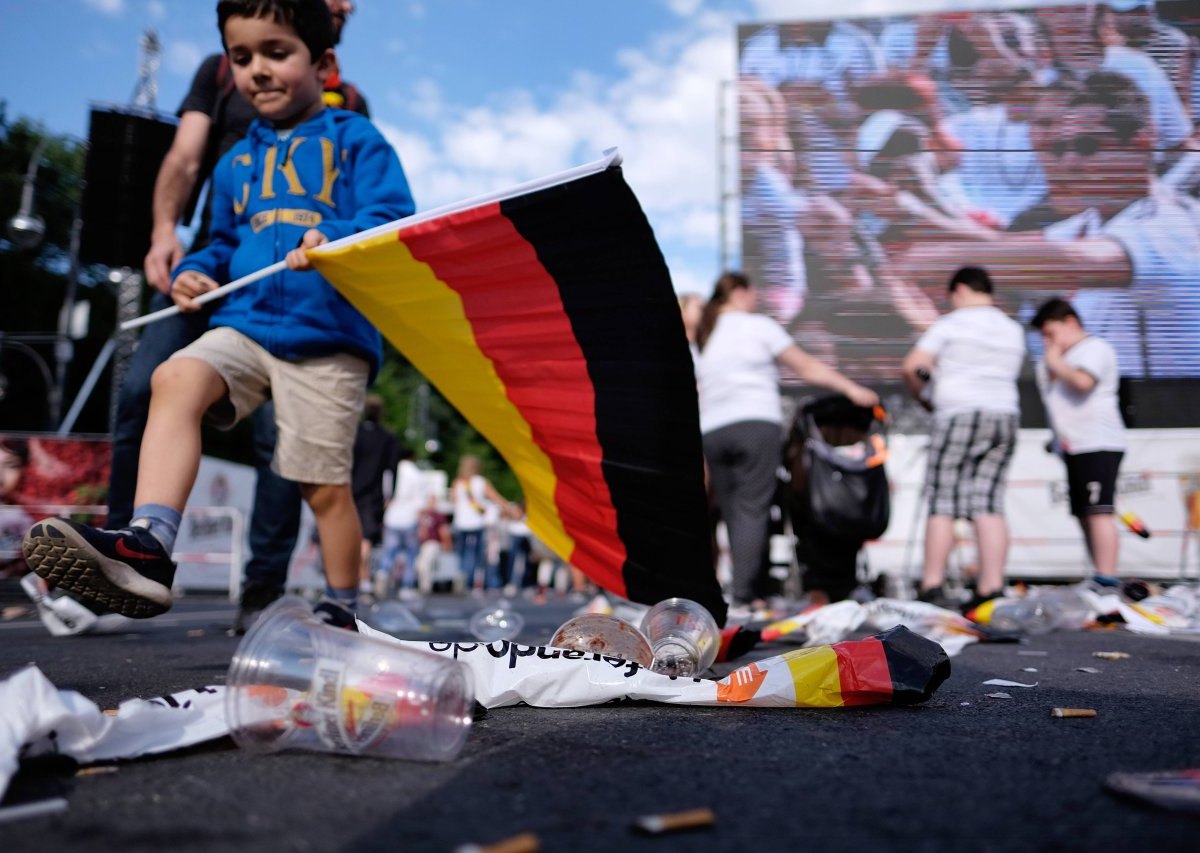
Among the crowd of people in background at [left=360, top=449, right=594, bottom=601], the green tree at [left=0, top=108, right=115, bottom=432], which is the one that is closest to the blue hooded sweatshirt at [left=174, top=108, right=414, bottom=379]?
the crowd of people in background at [left=360, top=449, right=594, bottom=601]

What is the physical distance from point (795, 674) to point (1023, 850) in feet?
2.86

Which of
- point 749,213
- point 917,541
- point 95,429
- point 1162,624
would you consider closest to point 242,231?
point 1162,624

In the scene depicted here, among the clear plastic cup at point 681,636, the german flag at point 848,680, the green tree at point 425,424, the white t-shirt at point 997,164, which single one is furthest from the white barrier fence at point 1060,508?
the green tree at point 425,424

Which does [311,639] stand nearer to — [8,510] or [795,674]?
[795,674]

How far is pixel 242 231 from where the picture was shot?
2.80m

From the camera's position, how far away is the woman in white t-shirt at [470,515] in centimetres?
1138

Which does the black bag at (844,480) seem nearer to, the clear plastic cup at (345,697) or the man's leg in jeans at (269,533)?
the man's leg in jeans at (269,533)

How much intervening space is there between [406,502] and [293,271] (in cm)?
745

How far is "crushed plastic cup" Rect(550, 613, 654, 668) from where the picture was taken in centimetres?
206

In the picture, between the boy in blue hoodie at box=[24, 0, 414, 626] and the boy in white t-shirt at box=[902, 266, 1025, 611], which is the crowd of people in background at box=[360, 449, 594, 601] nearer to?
the boy in white t-shirt at box=[902, 266, 1025, 611]

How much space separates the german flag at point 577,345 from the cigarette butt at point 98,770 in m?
1.44

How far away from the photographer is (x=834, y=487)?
4602mm

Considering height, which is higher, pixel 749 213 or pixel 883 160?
pixel 883 160

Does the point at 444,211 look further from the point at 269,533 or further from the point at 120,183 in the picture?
the point at 120,183
